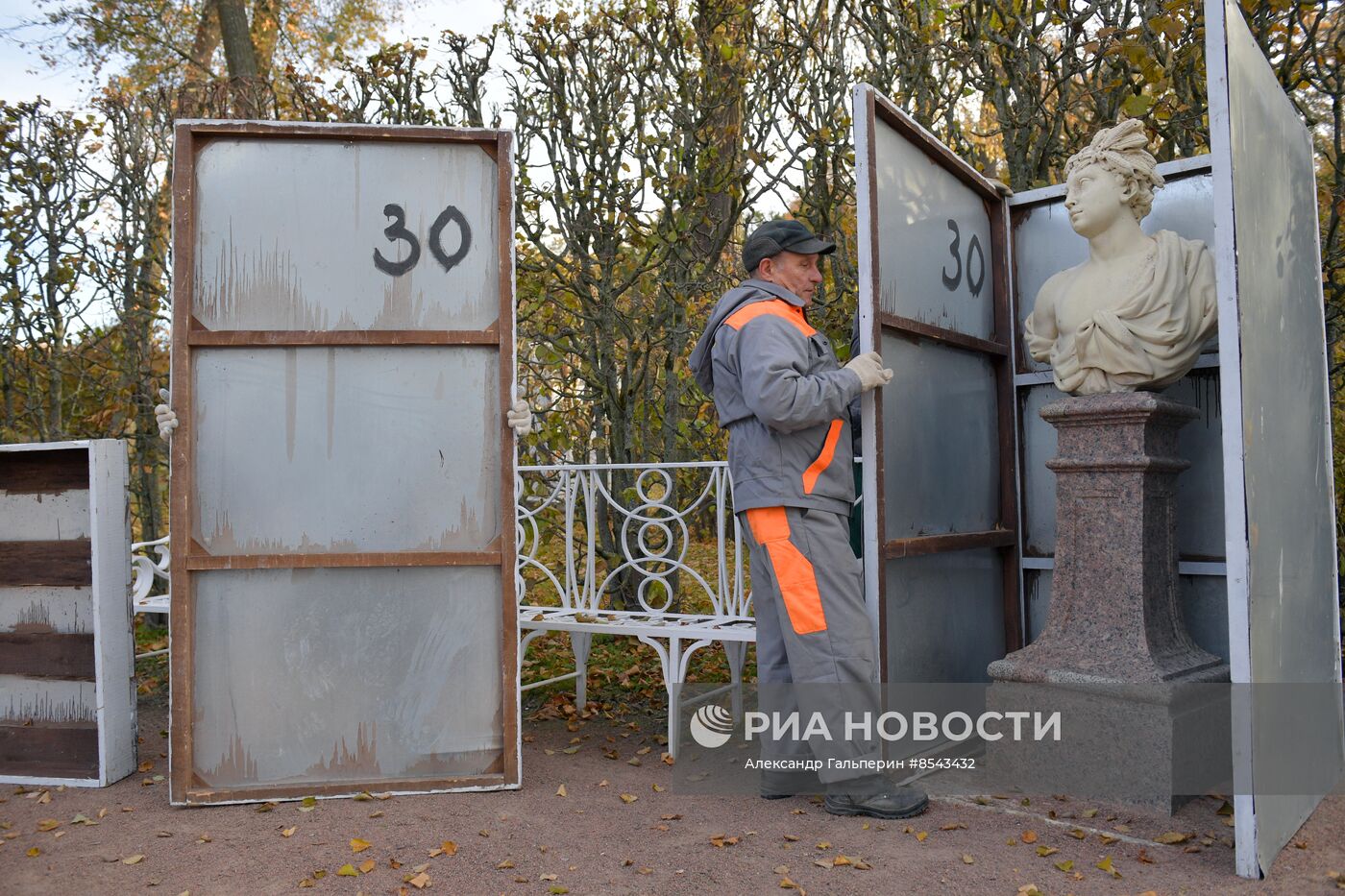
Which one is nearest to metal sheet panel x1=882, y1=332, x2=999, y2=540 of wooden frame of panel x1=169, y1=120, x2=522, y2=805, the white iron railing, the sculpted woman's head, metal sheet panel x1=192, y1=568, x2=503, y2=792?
the white iron railing

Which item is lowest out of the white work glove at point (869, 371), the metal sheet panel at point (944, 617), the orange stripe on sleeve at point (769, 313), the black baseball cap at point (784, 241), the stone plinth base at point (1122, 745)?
the stone plinth base at point (1122, 745)

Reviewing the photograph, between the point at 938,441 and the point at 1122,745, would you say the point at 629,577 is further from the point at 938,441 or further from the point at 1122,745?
the point at 1122,745

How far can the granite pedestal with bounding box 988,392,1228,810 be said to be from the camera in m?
3.77

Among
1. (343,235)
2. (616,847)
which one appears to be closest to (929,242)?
(343,235)

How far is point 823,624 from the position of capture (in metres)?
3.66

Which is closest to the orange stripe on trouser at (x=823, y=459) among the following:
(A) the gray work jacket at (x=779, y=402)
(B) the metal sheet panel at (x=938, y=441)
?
(A) the gray work jacket at (x=779, y=402)

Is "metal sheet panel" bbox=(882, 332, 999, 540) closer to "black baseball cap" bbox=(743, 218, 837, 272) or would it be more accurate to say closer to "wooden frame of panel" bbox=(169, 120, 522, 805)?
"black baseball cap" bbox=(743, 218, 837, 272)

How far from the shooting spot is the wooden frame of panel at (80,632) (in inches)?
172

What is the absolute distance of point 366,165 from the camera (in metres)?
4.09

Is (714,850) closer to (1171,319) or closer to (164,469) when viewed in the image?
(1171,319)

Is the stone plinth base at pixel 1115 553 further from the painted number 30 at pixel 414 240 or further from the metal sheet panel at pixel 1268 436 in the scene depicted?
the painted number 30 at pixel 414 240

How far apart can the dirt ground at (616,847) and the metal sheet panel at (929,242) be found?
1830 mm

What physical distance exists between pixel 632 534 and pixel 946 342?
128 inches

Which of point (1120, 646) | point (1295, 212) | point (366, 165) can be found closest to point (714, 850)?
point (1120, 646)
